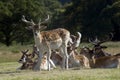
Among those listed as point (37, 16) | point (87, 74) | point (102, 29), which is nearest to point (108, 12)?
→ point (102, 29)

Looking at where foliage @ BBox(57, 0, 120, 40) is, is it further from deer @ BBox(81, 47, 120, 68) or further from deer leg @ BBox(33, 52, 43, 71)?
deer leg @ BBox(33, 52, 43, 71)

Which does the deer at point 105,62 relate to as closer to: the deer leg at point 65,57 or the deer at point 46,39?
the deer leg at point 65,57

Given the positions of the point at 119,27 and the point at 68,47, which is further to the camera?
the point at 119,27

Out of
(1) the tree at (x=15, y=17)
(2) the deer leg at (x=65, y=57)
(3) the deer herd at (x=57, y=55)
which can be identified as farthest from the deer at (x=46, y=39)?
(1) the tree at (x=15, y=17)

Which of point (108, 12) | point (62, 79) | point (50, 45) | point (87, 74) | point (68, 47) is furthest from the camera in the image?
point (108, 12)

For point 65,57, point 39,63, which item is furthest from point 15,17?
point 39,63

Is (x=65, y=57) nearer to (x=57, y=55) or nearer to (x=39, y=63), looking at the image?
(x=39, y=63)

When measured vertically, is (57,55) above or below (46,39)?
below

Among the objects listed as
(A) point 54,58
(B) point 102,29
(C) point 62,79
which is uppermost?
(B) point 102,29

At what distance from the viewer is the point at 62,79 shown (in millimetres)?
16609

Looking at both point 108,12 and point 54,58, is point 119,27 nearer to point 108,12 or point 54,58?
point 108,12

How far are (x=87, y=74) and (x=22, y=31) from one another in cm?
4981

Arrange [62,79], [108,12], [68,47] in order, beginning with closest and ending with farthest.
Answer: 1. [62,79]
2. [68,47]
3. [108,12]

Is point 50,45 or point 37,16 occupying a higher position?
point 37,16
